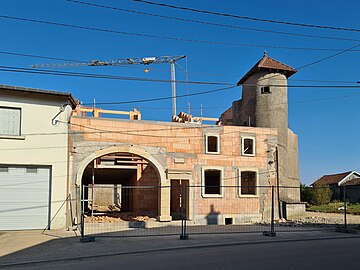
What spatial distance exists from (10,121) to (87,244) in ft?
26.4

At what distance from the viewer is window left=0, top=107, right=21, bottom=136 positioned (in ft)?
A: 58.3

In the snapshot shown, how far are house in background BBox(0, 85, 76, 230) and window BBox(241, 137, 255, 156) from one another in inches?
432

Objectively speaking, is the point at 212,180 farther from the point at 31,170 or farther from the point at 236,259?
the point at 236,259

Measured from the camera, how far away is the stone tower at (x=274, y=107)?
2673 cm

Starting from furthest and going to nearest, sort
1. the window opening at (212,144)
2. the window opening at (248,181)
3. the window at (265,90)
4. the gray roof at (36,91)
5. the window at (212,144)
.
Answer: the window at (265,90), the window opening at (248,181), the window opening at (212,144), the window at (212,144), the gray roof at (36,91)

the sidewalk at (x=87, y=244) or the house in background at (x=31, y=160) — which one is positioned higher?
the house in background at (x=31, y=160)

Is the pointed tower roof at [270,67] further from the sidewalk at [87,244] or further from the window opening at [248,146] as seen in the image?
the sidewalk at [87,244]

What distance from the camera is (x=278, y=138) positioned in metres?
26.6

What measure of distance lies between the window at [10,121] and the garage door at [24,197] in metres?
1.58

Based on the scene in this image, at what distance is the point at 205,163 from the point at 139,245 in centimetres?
1159

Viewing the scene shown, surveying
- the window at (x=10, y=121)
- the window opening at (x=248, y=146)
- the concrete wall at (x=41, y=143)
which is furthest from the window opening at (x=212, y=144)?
the window at (x=10, y=121)

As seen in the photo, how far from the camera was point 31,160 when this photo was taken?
17.9 meters

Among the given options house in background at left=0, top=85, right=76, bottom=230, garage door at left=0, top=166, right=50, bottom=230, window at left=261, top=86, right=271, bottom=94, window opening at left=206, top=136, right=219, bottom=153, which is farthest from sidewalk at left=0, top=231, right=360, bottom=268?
window at left=261, top=86, right=271, bottom=94

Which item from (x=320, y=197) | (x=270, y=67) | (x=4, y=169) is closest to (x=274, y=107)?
(x=270, y=67)
